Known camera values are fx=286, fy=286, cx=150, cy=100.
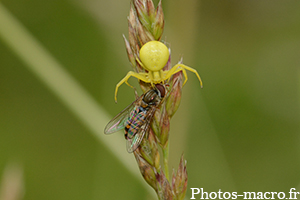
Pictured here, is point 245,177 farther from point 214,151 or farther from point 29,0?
point 29,0

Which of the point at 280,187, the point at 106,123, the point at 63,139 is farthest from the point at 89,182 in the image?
the point at 280,187

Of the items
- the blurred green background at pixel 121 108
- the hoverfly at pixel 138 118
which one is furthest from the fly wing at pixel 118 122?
the blurred green background at pixel 121 108

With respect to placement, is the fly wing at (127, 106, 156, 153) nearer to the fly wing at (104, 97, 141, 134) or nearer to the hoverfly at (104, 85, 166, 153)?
the hoverfly at (104, 85, 166, 153)

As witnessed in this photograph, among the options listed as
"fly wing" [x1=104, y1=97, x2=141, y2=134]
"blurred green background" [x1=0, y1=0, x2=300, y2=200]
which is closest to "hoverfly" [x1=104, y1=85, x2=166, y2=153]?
"fly wing" [x1=104, y1=97, x2=141, y2=134]

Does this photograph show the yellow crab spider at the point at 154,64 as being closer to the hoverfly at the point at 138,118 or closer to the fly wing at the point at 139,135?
the hoverfly at the point at 138,118

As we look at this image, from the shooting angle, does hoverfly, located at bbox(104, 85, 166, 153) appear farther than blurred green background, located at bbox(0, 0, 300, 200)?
No
